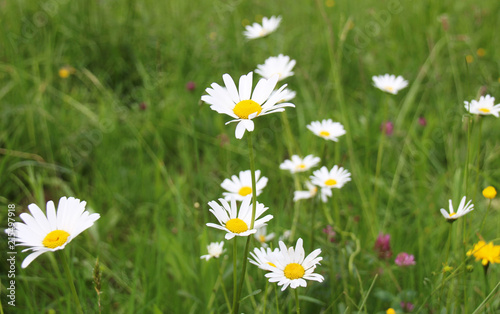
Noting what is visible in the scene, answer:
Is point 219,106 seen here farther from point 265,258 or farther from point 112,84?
point 112,84

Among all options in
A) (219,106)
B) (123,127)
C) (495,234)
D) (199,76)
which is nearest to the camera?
(219,106)

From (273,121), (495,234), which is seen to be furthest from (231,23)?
(495,234)

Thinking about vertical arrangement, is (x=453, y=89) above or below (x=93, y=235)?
above

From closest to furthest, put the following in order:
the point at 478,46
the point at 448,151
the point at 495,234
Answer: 1. the point at 495,234
2. the point at 448,151
3. the point at 478,46

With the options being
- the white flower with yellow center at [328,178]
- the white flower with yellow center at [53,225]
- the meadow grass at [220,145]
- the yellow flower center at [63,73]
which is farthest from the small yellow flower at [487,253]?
the yellow flower center at [63,73]

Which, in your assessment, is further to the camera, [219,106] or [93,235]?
[93,235]

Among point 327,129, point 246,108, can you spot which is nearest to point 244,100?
point 246,108

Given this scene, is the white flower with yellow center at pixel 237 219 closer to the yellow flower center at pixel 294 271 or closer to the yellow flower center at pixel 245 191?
the yellow flower center at pixel 294 271

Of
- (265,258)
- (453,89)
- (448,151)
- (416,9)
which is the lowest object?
(265,258)

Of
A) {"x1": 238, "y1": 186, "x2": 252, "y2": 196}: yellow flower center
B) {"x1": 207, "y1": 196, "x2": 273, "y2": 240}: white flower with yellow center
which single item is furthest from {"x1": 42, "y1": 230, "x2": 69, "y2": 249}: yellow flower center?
{"x1": 238, "y1": 186, "x2": 252, "y2": 196}: yellow flower center
